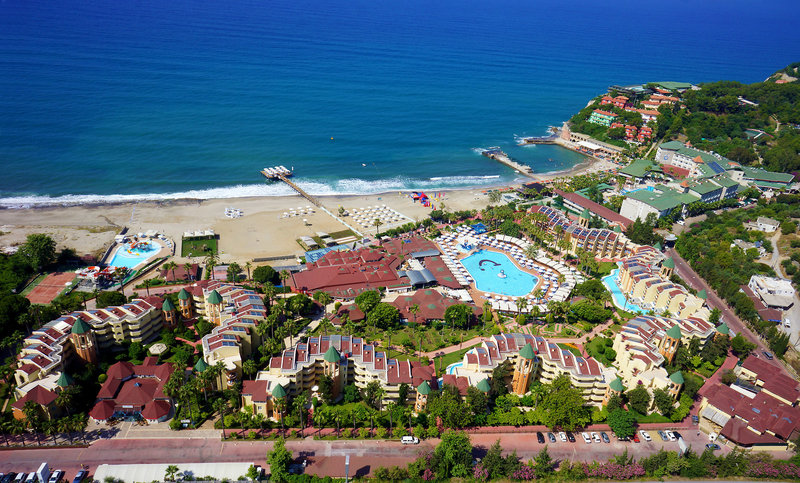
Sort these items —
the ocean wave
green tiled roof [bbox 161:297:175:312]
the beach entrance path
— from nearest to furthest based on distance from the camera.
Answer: green tiled roof [bbox 161:297:175:312]
the beach entrance path
the ocean wave

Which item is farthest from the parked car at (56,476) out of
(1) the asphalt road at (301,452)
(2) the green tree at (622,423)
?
(2) the green tree at (622,423)

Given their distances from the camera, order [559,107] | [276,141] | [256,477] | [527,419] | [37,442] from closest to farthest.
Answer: [256,477], [37,442], [527,419], [276,141], [559,107]

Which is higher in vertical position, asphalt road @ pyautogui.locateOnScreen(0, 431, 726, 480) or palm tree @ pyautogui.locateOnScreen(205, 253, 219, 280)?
palm tree @ pyautogui.locateOnScreen(205, 253, 219, 280)

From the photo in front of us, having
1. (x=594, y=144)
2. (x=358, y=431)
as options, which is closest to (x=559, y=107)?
(x=594, y=144)

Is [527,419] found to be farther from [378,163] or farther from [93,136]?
[93,136]

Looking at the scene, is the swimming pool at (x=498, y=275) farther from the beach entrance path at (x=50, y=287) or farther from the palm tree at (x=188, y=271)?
the beach entrance path at (x=50, y=287)

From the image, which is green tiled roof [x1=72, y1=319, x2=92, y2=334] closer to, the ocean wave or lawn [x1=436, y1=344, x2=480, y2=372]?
lawn [x1=436, y1=344, x2=480, y2=372]

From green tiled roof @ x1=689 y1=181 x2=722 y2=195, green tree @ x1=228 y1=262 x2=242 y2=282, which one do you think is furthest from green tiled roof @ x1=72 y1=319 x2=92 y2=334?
green tiled roof @ x1=689 y1=181 x2=722 y2=195
